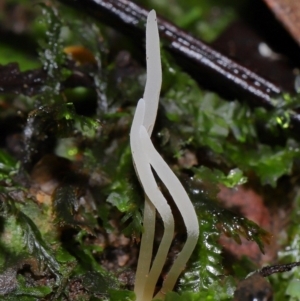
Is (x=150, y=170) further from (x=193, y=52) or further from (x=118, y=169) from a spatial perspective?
(x=193, y=52)

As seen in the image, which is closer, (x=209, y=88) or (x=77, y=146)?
(x=77, y=146)

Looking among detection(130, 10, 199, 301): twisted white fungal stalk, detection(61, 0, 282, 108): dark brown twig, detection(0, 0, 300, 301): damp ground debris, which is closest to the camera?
detection(130, 10, 199, 301): twisted white fungal stalk

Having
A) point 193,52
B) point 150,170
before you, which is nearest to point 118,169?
point 150,170

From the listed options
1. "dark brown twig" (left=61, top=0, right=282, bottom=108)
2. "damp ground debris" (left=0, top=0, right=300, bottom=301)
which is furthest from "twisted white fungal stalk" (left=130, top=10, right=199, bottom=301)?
"dark brown twig" (left=61, top=0, right=282, bottom=108)

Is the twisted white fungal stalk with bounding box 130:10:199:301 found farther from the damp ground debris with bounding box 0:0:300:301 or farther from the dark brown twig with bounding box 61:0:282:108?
the dark brown twig with bounding box 61:0:282:108

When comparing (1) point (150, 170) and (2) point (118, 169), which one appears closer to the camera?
(1) point (150, 170)

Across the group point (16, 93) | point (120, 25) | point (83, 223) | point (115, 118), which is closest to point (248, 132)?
point (115, 118)

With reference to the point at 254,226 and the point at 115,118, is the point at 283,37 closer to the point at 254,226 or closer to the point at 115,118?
the point at 115,118

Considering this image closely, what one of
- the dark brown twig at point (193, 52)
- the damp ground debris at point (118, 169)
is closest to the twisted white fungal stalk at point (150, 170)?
the damp ground debris at point (118, 169)
